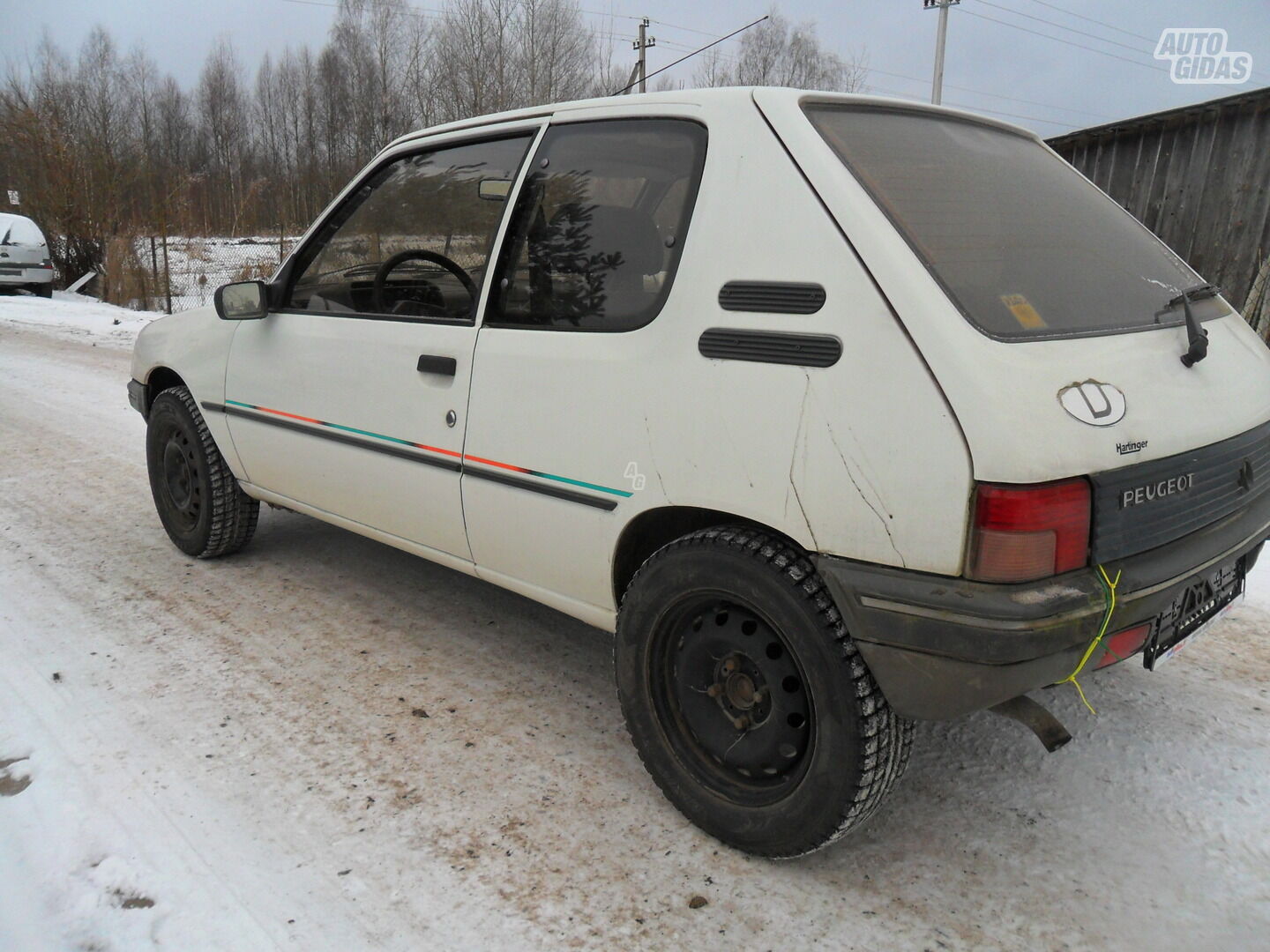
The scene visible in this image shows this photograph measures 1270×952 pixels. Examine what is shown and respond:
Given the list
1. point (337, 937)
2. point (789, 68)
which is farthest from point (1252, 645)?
point (789, 68)

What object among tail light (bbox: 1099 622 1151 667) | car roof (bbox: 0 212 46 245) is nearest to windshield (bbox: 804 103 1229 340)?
tail light (bbox: 1099 622 1151 667)

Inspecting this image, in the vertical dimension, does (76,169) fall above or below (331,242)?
above

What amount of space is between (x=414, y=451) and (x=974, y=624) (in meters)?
1.92

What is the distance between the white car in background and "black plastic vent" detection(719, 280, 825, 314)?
20.3 meters

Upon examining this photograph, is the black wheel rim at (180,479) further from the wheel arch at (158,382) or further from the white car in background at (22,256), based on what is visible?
the white car in background at (22,256)

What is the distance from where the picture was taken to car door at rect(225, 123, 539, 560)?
294 centimetres

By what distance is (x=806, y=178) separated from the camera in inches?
82.8

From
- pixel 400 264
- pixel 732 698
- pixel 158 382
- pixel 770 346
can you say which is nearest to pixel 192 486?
pixel 158 382

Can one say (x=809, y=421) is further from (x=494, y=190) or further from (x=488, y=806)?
(x=494, y=190)

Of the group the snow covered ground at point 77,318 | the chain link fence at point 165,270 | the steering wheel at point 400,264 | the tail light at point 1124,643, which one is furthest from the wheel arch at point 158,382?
the chain link fence at point 165,270

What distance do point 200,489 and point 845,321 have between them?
3.39 m

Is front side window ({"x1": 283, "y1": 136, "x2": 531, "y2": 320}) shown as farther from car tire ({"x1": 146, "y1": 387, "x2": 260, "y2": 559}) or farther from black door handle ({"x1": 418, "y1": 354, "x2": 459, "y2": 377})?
car tire ({"x1": 146, "y1": 387, "x2": 260, "y2": 559})

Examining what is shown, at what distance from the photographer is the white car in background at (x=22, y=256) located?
1773 cm

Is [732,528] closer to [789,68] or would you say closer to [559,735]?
[559,735]
